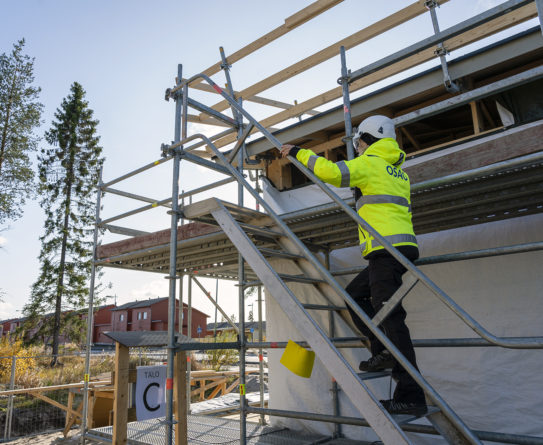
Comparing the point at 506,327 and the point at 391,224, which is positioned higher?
the point at 391,224

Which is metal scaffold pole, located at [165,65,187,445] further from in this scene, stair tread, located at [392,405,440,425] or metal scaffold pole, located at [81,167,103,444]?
metal scaffold pole, located at [81,167,103,444]

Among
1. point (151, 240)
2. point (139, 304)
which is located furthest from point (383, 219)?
point (139, 304)

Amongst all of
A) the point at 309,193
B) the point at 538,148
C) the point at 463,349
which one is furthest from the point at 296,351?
the point at 309,193

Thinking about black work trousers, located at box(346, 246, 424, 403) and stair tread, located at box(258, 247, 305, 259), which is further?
stair tread, located at box(258, 247, 305, 259)

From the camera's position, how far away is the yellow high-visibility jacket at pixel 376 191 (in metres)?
2.99

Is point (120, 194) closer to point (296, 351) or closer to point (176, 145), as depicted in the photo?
point (176, 145)

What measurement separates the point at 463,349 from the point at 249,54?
620cm

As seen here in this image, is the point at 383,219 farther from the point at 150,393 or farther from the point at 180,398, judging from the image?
the point at 150,393

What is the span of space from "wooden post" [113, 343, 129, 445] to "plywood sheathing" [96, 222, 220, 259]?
1752mm

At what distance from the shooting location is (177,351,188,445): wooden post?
13.0 feet

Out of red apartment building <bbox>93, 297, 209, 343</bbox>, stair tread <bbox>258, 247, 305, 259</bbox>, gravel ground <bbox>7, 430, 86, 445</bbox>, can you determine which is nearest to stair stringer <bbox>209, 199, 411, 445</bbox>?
stair tread <bbox>258, 247, 305, 259</bbox>

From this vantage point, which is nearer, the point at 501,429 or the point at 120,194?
the point at 501,429

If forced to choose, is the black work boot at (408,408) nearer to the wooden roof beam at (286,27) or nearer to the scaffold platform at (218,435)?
the scaffold platform at (218,435)

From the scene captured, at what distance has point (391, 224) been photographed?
2.98 metres
